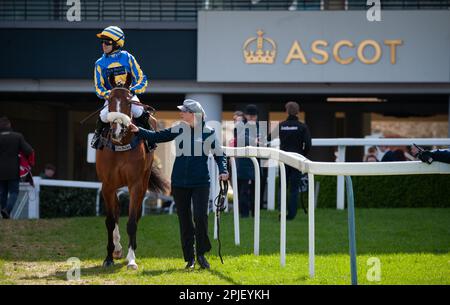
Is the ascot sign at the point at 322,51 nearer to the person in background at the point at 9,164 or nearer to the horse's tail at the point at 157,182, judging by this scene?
the person in background at the point at 9,164

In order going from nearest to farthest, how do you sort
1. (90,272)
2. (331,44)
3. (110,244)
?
(90,272)
(110,244)
(331,44)

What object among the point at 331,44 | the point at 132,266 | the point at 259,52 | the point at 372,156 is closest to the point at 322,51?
the point at 331,44

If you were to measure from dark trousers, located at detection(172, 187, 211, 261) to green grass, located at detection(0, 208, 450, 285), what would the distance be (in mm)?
218

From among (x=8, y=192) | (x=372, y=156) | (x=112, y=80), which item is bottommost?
(x=8, y=192)

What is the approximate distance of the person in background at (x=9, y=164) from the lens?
13258 millimetres

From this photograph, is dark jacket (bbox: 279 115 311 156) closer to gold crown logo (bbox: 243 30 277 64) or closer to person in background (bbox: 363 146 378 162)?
person in background (bbox: 363 146 378 162)

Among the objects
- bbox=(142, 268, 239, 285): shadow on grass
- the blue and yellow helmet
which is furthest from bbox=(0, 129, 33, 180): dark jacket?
bbox=(142, 268, 239, 285): shadow on grass

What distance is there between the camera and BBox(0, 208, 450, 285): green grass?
6926mm

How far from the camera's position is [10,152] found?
523 inches

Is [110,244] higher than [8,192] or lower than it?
lower

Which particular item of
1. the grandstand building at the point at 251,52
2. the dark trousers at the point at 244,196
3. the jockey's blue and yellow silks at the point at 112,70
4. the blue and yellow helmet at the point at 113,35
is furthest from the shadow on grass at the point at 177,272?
the grandstand building at the point at 251,52

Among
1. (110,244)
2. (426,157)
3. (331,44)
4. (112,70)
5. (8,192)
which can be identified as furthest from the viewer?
(331,44)

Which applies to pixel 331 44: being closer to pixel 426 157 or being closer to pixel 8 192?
pixel 8 192

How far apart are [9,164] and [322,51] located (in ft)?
24.2
